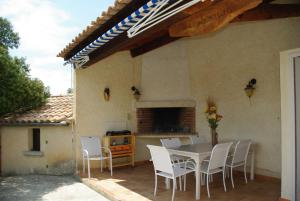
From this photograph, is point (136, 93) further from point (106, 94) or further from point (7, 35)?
point (7, 35)

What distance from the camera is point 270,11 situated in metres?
5.88

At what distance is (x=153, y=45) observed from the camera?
872 cm

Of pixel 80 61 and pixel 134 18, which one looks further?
pixel 80 61

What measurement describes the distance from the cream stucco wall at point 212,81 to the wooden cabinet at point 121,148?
0.39m

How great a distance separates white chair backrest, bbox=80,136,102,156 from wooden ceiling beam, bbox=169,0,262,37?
13.4 ft

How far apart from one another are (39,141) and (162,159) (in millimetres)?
5291

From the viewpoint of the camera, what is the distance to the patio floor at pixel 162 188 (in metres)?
5.70

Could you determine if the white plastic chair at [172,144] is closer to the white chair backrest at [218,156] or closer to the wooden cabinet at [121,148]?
the white chair backrest at [218,156]

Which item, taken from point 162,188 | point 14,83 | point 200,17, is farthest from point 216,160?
point 14,83

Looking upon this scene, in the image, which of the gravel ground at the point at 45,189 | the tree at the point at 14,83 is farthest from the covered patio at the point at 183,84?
the tree at the point at 14,83

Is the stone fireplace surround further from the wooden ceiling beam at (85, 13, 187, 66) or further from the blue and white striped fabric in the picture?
the blue and white striped fabric

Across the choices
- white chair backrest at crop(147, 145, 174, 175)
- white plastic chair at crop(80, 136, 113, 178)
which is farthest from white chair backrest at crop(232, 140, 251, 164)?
white plastic chair at crop(80, 136, 113, 178)

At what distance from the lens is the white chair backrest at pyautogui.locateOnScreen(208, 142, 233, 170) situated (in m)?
5.67

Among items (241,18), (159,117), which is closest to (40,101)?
(159,117)
